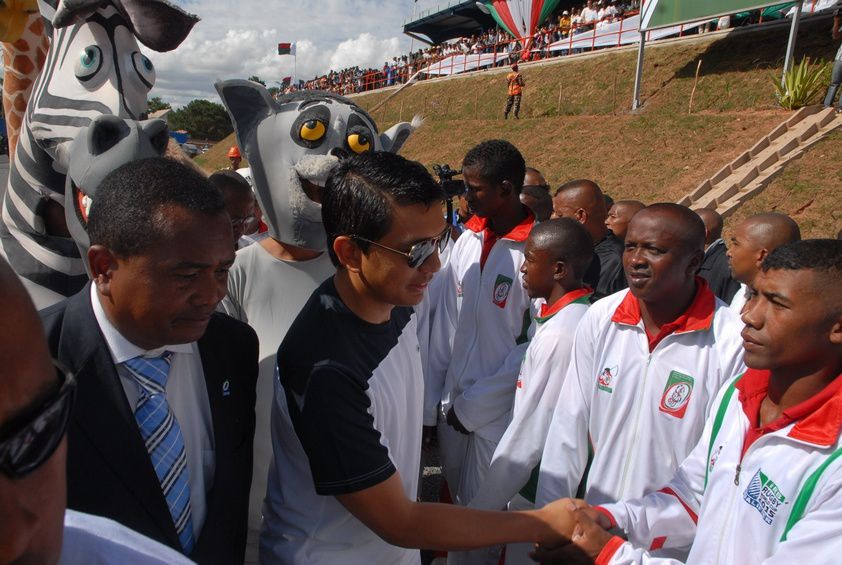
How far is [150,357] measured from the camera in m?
1.53

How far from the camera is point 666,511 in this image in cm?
213

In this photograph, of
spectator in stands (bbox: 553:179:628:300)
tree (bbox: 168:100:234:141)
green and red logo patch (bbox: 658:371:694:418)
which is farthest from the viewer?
tree (bbox: 168:100:234:141)

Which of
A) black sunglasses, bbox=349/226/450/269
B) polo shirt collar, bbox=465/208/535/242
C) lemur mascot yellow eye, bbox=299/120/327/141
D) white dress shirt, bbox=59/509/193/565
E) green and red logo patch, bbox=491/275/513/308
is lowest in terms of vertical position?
green and red logo patch, bbox=491/275/513/308

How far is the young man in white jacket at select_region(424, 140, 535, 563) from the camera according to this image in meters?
3.12

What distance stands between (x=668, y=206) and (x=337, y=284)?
175 cm

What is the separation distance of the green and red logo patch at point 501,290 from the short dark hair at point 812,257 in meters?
1.60

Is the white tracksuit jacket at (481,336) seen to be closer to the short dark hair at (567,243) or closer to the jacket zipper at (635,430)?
the short dark hair at (567,243)

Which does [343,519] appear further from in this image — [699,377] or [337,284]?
[699,377]

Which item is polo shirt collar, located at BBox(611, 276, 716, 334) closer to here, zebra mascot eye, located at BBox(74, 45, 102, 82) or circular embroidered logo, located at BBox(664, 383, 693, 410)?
circular embroidered logo, located at BBox(664, 383, 693, 410)

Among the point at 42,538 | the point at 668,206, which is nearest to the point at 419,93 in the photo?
the point at 668,206

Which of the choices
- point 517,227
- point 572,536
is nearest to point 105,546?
point 572,536

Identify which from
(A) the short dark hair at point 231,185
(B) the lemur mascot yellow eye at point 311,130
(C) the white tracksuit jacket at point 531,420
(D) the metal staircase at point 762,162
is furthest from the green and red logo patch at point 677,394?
(D) the metal staircase at point 762,162

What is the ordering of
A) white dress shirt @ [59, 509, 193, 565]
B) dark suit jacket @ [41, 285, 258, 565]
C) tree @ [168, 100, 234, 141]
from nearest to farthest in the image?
1. white dress shirt @ [59, 509, 193, 565]
2. dark suit jacket @ [41, 285, 258, 565]
3. tree @ [168, 100, 234, 141]

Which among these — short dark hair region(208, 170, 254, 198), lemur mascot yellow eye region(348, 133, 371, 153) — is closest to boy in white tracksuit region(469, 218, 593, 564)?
lemur mascot yellow eye region(348, 133, 371, 153)
